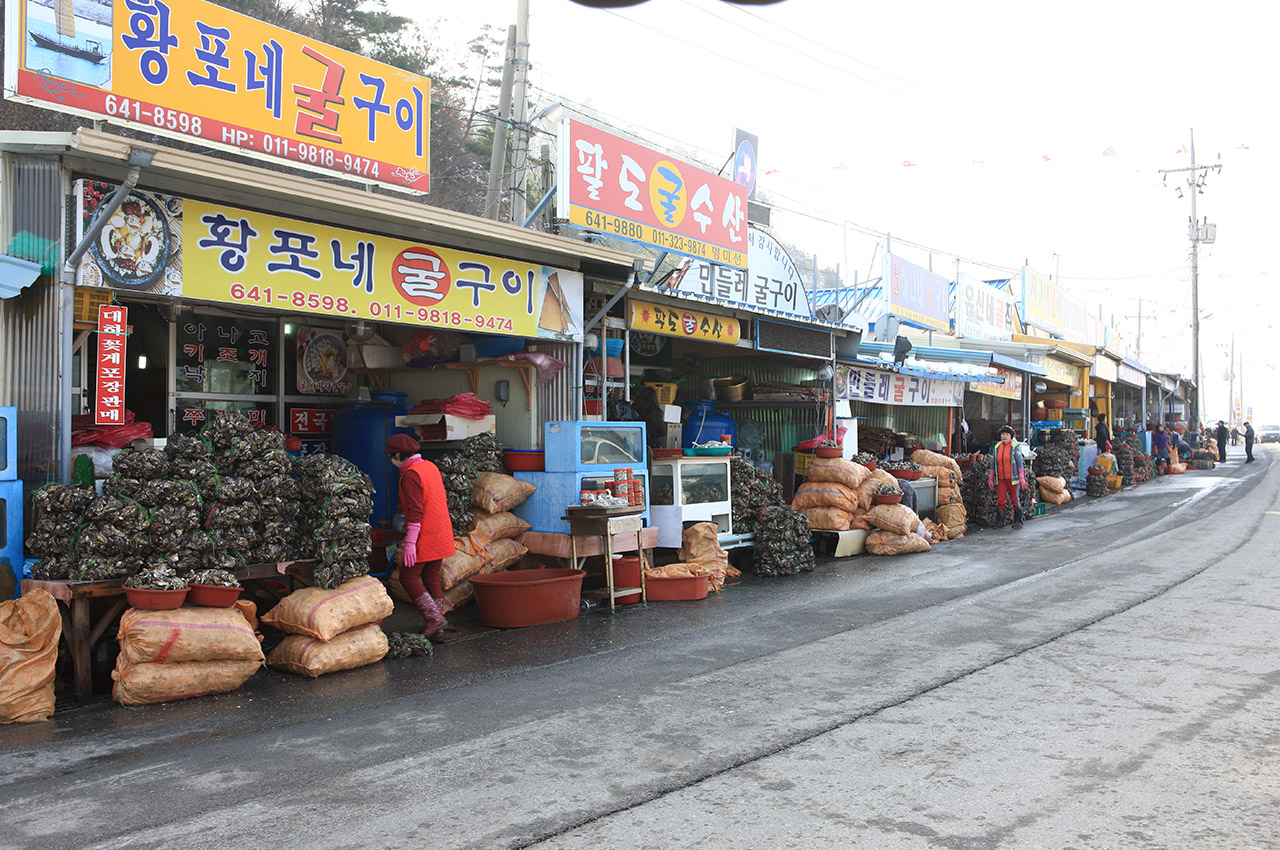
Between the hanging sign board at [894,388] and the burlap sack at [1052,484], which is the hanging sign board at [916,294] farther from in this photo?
the burlap sack at [1052,484]

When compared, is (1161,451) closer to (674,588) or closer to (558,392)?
(674,588)

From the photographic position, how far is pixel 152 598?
249 inches

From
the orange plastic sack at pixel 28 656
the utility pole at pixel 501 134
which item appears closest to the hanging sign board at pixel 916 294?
the utility pole at pixel 501 134

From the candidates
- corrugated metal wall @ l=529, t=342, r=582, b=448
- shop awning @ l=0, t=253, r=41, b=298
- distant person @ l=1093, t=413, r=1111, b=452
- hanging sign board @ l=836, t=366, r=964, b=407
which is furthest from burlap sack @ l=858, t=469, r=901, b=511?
distant person @ l=1093, t=413, r=1111, b=452

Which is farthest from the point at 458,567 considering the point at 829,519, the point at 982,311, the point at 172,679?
the point at 982,311

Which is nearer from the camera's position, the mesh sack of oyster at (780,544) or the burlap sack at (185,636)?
the burlap sack at (185,636)

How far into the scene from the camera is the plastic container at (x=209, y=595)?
6539mm

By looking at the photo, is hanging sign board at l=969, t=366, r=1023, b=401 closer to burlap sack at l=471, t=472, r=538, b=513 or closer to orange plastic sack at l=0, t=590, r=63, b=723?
burlap sack at l=471, t=472, r=538, b=513

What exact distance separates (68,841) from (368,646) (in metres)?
3.35

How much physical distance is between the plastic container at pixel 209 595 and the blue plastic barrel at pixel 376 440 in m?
4.23

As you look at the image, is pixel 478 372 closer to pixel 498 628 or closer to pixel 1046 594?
pixel 498 628

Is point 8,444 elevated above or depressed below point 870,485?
above

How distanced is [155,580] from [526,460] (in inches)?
182

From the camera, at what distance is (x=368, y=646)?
7262 millimetres
